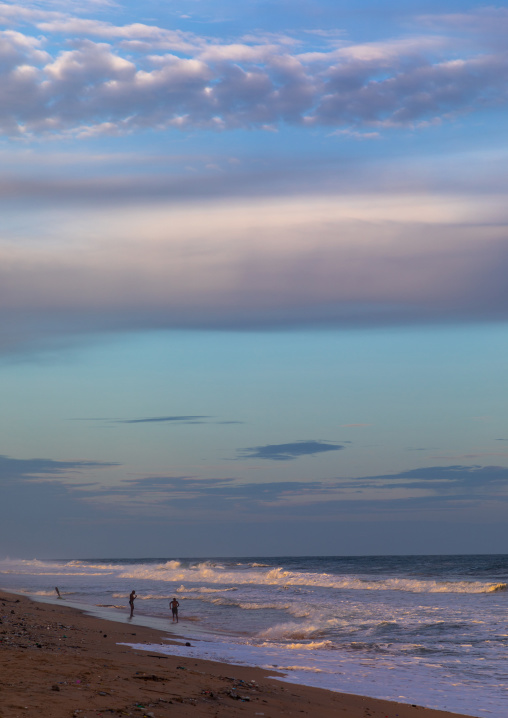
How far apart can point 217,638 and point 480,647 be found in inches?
369

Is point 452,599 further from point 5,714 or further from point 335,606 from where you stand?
point 5,714

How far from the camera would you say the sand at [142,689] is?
10.2 m

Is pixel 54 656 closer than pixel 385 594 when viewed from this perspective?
Yes

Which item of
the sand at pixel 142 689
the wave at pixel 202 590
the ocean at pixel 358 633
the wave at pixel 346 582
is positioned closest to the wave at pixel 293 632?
the ocean at pixel 358 633

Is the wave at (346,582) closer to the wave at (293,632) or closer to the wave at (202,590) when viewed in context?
the wave at (202,590)

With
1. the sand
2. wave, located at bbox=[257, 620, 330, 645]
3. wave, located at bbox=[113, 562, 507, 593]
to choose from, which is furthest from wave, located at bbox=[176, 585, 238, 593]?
the sand

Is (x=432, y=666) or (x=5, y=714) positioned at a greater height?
(x=5, y=714)

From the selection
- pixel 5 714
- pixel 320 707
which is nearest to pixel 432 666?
pixel 320 707

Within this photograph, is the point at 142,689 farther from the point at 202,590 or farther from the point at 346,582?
the point at 346,582

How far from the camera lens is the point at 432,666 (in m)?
18.9

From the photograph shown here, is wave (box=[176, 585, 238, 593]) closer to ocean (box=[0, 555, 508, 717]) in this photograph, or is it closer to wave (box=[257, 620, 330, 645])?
ocean (box=[0, 555, 508, 717])

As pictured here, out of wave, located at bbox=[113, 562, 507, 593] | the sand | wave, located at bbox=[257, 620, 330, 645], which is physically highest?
the sand

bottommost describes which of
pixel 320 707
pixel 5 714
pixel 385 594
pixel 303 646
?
pixel 385 594

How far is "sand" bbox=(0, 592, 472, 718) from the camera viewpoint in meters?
10.2
